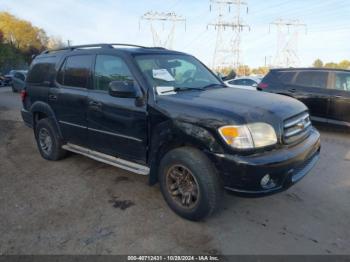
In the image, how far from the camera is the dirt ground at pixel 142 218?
3.02 meters

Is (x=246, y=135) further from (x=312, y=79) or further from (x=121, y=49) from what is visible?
(x=312, y=79)

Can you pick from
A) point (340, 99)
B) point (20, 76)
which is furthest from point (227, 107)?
point (20, 76)

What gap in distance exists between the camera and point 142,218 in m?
3.54

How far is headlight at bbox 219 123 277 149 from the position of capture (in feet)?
9.87

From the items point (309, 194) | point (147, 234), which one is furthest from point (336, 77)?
point (147, 234)

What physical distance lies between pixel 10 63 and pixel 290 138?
54.6 metres

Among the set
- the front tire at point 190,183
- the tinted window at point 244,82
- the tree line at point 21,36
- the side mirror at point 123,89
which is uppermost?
the tree line at point 21,36

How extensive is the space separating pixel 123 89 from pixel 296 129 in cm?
208

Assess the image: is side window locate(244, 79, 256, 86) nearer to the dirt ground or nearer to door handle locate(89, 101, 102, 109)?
the dirt ground

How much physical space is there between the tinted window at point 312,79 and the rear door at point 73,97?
589 centimetres

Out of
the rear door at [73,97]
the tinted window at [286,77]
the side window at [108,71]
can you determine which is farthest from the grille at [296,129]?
the tinted window at [286,77]

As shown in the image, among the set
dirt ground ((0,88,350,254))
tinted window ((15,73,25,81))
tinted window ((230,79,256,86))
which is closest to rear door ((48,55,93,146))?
dirt ground ((0,88,350,254))

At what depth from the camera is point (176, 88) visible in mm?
3861

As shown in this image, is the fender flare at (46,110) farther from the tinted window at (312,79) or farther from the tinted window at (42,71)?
Result: the tinted window at (312,79)
